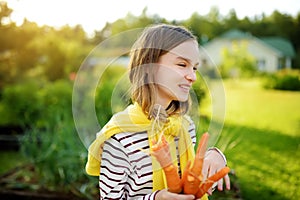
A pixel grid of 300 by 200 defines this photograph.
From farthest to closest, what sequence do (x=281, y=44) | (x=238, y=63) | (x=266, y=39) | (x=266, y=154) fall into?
(x=266, y=39) < (x=281, y=44) < (x=238, y=63) < (x=266, y=154)

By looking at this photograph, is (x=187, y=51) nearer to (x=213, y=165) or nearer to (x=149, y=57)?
(x=149, y=57)

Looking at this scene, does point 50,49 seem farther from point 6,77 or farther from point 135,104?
point 135,104

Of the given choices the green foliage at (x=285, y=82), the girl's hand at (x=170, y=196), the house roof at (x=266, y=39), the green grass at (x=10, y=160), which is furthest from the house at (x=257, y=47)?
the girl's hand at (x=170, y=196)

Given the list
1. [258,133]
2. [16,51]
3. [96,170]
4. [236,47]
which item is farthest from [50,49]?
[236,47]

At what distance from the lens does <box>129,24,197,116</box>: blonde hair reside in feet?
2.88

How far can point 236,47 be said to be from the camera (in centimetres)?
1722

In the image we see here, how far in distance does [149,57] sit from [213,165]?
0.26m

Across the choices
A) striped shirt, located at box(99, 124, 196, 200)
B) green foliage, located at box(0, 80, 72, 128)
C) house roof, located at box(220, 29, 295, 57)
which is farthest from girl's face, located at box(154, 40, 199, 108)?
house roof, located at box(220, 29, 295, 57)

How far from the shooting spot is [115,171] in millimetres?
877

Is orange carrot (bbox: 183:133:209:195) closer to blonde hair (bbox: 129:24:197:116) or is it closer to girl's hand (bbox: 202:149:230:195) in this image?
girl's hand (bbox: 202:149:230:195)

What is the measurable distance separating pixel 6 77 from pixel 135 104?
250 inches

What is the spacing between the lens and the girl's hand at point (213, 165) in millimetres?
823

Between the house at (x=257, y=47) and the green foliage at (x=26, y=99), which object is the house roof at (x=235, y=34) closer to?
the house at (x=257, y=47)

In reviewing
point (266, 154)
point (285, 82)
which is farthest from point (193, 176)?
point (285, 82)
